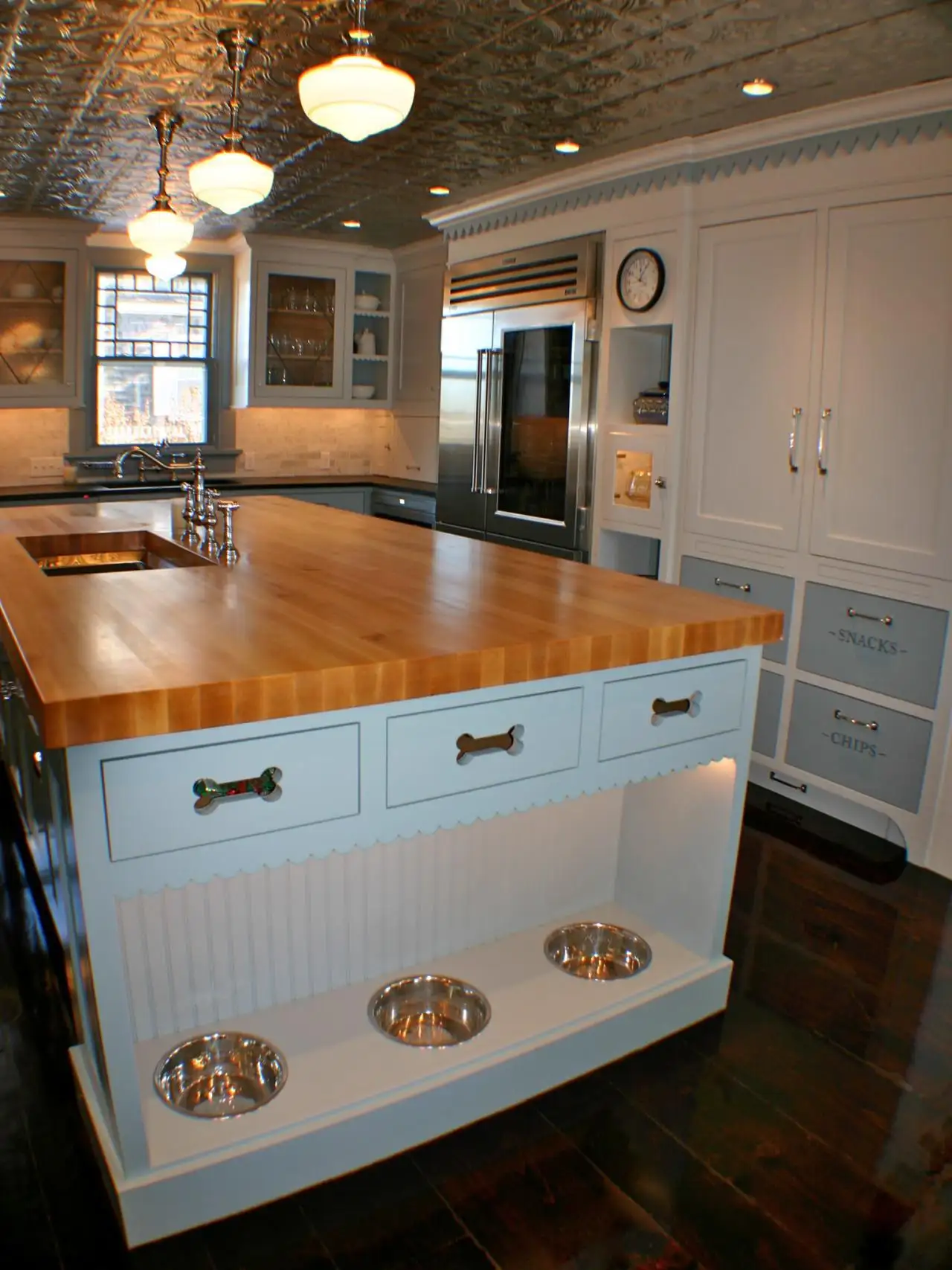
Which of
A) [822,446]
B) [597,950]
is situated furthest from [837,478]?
[597,950]

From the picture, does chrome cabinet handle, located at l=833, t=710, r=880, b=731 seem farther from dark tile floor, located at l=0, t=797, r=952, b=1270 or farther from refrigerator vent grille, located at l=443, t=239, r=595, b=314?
refrigerator vent grille, located at l=443, t=239, r=595, b=314

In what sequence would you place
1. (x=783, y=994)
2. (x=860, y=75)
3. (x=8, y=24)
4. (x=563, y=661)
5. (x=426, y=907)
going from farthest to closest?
1. (x=860, y=75)
2. (x=8, y=24)
3. (x=783, y=994)
4. (x=426, y=907)
5. (x=563, y=661)

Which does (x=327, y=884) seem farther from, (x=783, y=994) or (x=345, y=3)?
(x=345, y=3)

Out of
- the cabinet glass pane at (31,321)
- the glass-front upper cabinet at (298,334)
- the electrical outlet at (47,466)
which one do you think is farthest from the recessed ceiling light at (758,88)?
the electrical outlet at (47,466)

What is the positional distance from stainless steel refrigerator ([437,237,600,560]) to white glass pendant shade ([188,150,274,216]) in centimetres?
183

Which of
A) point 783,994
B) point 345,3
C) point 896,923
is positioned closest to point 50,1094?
point 783,994

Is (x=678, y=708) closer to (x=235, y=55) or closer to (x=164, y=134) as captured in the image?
(x=235, y=55)

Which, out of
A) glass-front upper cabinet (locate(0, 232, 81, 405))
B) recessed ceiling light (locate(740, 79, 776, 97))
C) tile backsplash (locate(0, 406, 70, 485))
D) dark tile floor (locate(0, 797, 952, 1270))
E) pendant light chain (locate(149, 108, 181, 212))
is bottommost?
dark tile floor (locate(0, 797, 952, 1270))

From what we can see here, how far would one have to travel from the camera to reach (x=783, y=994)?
2352 millimetres

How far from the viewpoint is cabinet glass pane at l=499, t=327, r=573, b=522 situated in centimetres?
438

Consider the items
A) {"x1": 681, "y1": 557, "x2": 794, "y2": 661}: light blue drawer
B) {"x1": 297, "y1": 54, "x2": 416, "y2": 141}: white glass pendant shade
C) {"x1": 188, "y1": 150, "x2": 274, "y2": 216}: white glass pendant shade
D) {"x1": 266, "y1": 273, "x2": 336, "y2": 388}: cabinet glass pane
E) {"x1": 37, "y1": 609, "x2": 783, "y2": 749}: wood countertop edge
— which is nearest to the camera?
{"x1": 37, "y1": 609, "x2": 783, "y2": 749}: wood countertop edge

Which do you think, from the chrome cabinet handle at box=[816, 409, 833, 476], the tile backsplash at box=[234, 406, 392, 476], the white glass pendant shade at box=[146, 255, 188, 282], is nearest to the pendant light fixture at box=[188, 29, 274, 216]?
the white glass pendant shade at box=[146, 255, 188, 282]

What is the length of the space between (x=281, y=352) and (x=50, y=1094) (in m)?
4.86

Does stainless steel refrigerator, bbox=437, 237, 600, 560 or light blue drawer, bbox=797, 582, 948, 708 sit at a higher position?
stainless steel refrigerator, bbox=437, 237, 600, 560
